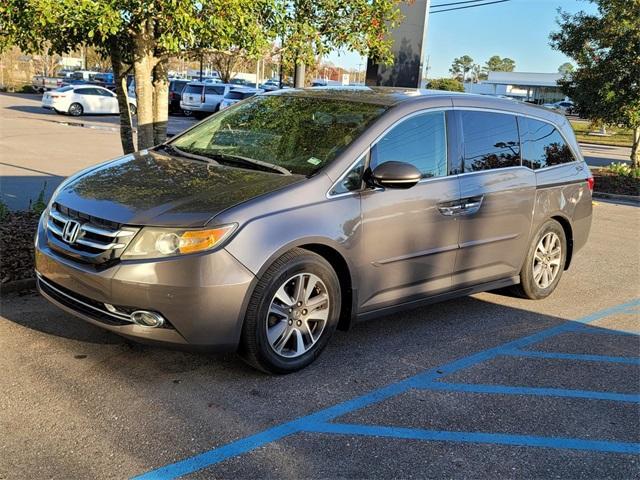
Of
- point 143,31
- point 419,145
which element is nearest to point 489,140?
point 419,145

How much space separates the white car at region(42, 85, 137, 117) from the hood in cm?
2479

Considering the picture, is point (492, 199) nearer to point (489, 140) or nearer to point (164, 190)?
point (489, 140)

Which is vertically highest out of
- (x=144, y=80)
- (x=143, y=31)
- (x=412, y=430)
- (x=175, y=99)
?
(x=143, y=31)

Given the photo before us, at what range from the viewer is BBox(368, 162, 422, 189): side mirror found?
14.2ft

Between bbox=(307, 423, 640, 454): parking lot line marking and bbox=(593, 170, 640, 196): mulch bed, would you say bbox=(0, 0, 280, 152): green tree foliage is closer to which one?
bbox=(307, 423, 640, 454): parking lot line marking

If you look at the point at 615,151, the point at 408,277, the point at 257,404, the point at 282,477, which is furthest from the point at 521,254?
the point at 615,151

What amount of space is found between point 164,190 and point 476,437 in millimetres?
2329

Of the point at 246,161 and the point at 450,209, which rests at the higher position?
the point at 246,161

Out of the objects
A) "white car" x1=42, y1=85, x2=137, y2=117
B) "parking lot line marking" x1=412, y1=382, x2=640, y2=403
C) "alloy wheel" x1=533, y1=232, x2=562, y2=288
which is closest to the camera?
"parking lot line marking" x1=412, y1=382, x2=640, y2=403

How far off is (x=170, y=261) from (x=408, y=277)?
1831 millimetres

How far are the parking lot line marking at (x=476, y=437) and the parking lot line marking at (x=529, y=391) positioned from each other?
54 centimetres

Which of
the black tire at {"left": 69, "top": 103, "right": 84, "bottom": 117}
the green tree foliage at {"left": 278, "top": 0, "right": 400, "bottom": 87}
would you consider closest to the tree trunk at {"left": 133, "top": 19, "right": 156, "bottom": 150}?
the green tree foliage at {"left": 278, "top": 0, "right": 400, "bottom": 87}

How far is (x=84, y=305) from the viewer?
391cm

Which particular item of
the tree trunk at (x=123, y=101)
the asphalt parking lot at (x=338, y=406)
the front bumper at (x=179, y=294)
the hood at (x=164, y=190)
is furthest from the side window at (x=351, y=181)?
the tree trunk at (x=123, y=101)
